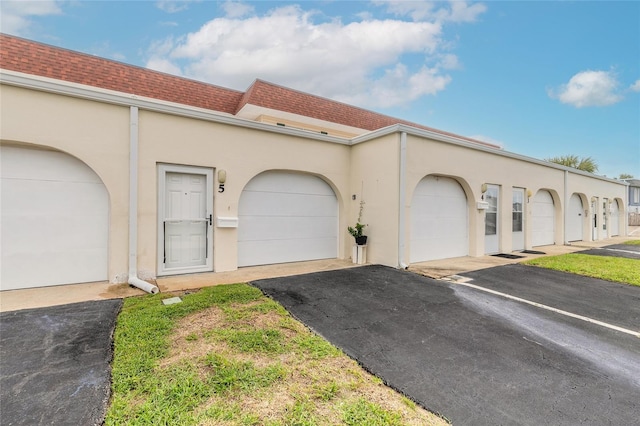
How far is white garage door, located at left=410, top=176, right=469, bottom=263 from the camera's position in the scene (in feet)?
26.2

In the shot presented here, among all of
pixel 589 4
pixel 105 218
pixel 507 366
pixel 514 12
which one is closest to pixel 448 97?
pixel 514 12

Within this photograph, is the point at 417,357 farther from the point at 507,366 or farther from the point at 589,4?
the point at 589,4

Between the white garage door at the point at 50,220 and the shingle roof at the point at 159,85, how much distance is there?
509 centimetres

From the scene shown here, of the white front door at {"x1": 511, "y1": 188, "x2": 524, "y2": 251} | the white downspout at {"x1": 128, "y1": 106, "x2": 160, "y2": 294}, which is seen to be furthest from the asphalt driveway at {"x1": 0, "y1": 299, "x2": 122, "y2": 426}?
the white front door at {"x1": 511, "y1": 188, "x2": 524, "y2": 251}

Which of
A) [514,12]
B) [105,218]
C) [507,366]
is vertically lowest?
[507,366]

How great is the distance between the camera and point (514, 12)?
9.29m

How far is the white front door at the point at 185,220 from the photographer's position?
5859 mm

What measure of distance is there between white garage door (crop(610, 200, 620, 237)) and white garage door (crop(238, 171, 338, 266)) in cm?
1929

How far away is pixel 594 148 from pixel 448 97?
72.2 ft

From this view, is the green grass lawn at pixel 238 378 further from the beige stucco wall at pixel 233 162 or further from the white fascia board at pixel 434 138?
the white fascia board at pixel 434 138

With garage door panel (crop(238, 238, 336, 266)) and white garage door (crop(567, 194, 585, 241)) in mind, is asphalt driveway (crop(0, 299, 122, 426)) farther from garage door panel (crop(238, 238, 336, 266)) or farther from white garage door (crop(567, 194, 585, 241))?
white garage door (crop(567, 194, 585, 241))

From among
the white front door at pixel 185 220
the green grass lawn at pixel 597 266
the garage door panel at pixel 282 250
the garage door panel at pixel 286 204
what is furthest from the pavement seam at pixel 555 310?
the white front door at pixel 185 220

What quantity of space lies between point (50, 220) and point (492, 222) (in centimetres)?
1202

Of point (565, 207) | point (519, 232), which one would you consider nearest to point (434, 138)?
point (519, 232)
